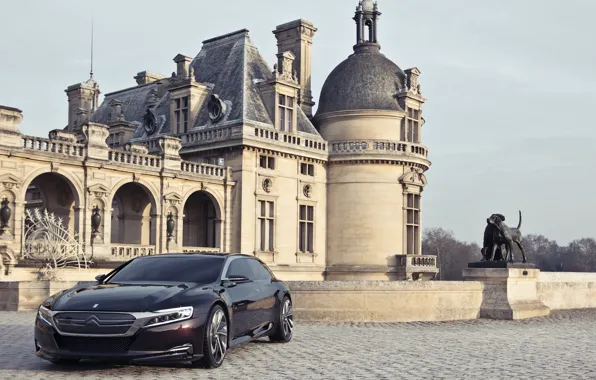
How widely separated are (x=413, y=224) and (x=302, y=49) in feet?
38.8

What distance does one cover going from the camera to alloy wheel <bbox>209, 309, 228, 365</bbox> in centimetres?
1043

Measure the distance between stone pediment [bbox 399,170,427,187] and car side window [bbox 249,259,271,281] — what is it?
29099 mm

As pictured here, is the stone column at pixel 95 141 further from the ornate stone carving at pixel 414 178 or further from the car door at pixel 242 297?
the car door at pixel 242 297

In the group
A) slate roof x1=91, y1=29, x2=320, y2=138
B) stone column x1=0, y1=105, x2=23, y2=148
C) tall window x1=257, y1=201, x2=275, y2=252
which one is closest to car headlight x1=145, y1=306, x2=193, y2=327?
stone column x1=0, y1=105, x2=23, y2=148

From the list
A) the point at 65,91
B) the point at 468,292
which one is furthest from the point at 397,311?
the point at 65,91

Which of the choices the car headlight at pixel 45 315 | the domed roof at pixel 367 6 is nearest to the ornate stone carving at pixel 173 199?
the domed roof at pixel 367 6

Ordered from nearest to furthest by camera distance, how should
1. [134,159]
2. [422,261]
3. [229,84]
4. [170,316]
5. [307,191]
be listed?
1. [170,316]
2. [134,159]
3. [229,84]
4. [307,191]
5. [422,261]

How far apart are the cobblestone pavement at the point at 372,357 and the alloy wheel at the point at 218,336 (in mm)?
209

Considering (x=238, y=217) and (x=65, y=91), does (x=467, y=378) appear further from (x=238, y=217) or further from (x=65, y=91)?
(x=65, y=91)

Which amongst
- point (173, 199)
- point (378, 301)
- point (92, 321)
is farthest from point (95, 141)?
point (92, 321)

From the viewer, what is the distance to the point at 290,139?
40.2 m

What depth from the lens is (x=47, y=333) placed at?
981 cm

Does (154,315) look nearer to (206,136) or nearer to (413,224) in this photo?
(206,136)

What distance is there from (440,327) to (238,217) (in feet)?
63.7
